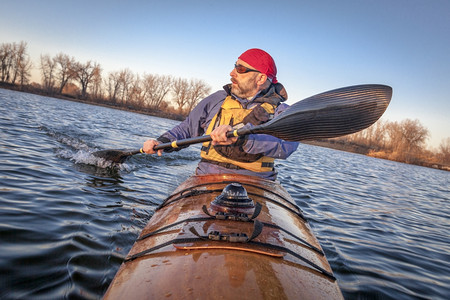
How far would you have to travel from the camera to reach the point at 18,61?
162 ft

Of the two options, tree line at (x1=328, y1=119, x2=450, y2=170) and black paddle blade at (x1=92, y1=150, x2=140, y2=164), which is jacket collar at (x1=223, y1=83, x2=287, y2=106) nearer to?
black paddle blade at (x1=92, y1=150, x2=140, y2=164)

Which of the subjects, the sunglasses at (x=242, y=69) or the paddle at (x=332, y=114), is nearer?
the paddle at (x=332, y=114)

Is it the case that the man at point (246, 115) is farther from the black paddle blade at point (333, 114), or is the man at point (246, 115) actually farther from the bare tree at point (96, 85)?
the bare tree at point (96, 85)

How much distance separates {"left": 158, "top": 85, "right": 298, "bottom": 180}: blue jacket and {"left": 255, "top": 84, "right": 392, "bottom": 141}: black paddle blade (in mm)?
327

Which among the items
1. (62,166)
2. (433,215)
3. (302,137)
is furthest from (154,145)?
(433,215)

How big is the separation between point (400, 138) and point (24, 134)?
58.1 meters

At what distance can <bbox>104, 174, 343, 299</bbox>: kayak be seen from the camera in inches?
50.5

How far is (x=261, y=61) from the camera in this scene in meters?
3.54

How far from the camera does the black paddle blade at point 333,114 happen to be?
2150 mm

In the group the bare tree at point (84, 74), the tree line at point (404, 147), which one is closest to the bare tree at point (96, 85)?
the bare tree at point (84, 74)

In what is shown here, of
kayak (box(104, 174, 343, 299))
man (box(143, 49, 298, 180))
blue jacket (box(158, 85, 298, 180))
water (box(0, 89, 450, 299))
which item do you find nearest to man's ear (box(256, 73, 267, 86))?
man (box(143, 49, 298, 180))

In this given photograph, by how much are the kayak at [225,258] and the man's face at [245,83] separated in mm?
1673

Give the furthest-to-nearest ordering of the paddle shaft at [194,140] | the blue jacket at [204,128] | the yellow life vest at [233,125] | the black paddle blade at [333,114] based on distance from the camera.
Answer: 1. the yellow life vest at [233,125]
2. the blue jacket at [204,128]
3. the paddle shaft at [194,140]
4. the black paddle blade at [333,114]

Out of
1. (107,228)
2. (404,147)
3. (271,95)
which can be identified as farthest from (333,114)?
(404,147)
